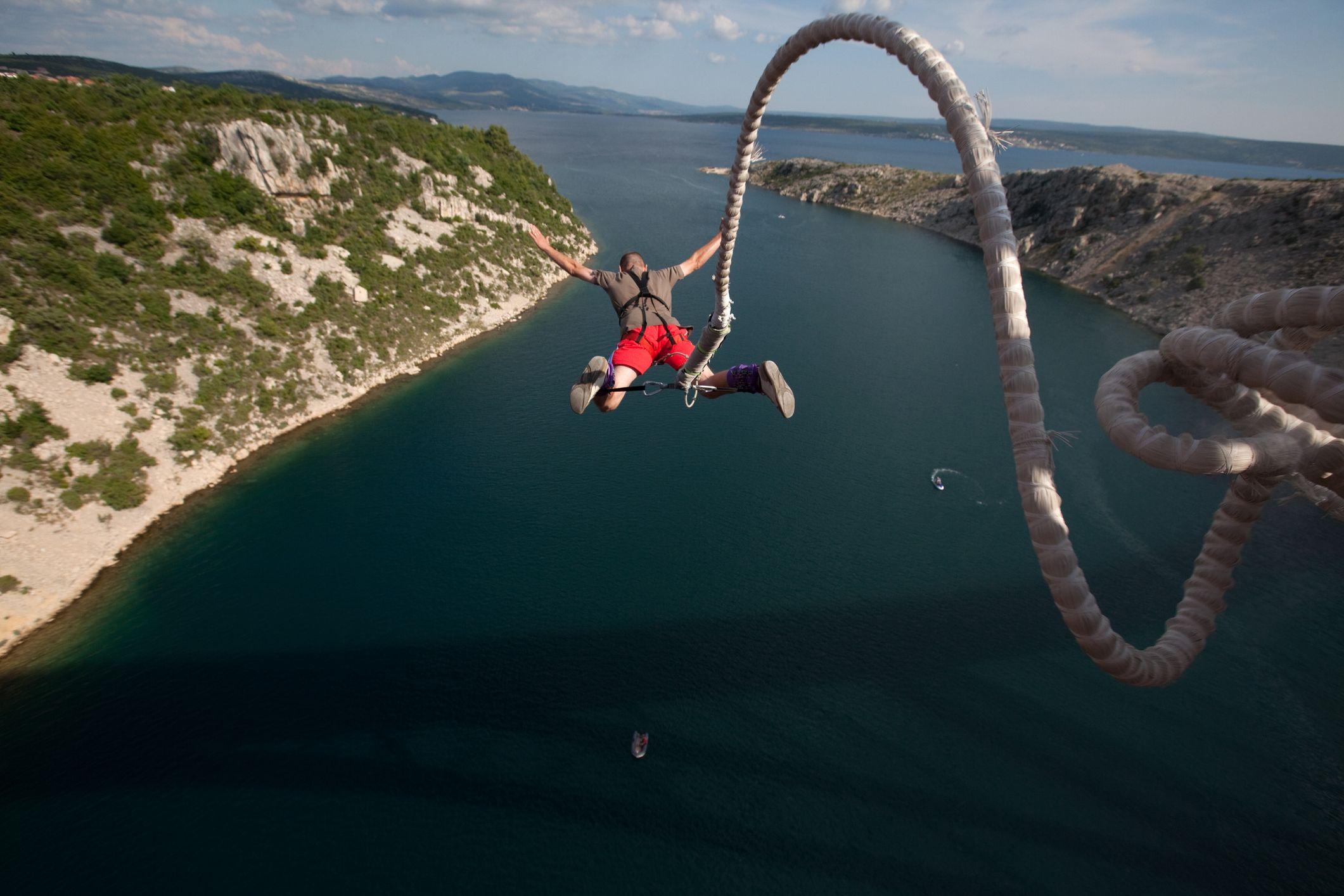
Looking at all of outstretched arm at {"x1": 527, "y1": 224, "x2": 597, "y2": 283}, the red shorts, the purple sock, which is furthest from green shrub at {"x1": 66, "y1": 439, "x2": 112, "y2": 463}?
the purple sock

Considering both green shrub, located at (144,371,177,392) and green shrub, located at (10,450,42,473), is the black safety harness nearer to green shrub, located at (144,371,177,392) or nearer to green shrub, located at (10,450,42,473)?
green shrub, located at (10,450,42,473)

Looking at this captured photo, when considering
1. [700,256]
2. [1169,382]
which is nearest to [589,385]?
[700,256]

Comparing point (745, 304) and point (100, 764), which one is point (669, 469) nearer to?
point (100, 764)

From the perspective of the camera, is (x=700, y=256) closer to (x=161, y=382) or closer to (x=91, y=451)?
(x=91, y=451)

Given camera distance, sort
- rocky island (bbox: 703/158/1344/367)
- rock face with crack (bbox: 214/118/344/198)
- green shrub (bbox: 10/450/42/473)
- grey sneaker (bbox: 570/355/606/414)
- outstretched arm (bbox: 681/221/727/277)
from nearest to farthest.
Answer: grey sneaker (bbox: 570/355/606/414)
outstretched arm (bbox: 681/221/727/277)
green shrub (bbox: 10/450/42/473)
rock face with crack (bbox: 214/118/344/198)
rocky island (bbox: 703/158/1344/367)

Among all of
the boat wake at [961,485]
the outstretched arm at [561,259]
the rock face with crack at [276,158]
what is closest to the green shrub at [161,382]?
the rock face with crack at [276,158]

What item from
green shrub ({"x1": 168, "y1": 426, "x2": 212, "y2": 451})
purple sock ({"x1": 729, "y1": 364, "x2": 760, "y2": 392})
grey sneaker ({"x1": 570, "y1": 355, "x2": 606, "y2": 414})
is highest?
purple sock ({"x1": 729, "y1": 364, "x2": 760, "y2": 392})

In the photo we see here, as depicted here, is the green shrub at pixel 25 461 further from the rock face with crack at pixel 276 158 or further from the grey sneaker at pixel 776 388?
the grey sneaker at pixel 776 388
